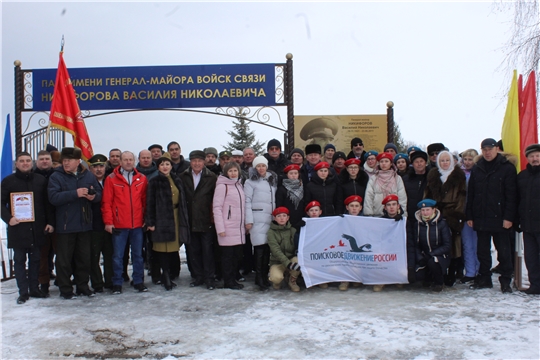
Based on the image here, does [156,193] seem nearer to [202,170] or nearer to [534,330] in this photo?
[202,170]

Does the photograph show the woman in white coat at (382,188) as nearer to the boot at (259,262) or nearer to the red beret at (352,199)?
the red beret at (352,199)

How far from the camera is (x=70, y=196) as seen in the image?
5.41 m

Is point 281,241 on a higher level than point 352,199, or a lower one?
lower

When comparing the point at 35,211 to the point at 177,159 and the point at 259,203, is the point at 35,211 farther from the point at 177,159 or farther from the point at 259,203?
the point at 259,203

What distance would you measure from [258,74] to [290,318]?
641 cm

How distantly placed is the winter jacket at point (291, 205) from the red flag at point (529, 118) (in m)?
3.09

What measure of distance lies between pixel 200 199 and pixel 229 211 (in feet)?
1.50

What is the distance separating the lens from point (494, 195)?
558 centimetres

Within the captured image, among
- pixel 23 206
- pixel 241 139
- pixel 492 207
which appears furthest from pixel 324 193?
pixel 241 139

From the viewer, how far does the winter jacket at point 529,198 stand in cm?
534

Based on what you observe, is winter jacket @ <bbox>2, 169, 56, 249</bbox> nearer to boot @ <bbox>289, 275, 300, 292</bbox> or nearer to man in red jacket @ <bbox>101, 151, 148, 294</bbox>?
man in red jacket @ <bbox>101, 151, 148, 294</bbox>

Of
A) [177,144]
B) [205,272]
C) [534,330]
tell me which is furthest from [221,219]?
[534,330]

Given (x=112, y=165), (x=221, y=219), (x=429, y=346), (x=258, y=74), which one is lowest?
(x=429, y=346)

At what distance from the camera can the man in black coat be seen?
214 inches
